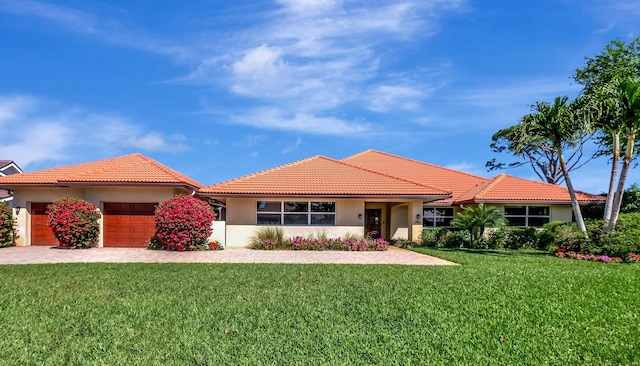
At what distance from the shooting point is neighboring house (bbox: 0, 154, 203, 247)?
19.1 meters

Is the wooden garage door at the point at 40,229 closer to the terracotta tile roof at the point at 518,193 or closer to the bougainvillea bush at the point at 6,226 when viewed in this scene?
the bougainvillea bush at the point at 6,226

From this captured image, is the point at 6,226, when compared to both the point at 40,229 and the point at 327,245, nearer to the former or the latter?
the point at 40,229

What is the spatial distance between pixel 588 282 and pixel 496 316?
531cm

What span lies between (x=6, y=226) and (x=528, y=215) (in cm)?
2907

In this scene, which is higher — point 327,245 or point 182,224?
point 182,224

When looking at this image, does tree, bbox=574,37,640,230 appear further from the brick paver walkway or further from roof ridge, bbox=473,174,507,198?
the brick paver walkway

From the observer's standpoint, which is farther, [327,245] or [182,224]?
[327,245]

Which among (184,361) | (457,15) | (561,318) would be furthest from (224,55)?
(561,318)

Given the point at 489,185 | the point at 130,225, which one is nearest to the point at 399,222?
the point at 489,185

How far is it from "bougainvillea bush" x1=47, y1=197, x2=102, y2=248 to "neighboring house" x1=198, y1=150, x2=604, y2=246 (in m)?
5.44

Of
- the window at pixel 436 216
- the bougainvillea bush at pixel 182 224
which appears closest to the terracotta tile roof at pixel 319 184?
the bougainvillea bush at pixel 182 224

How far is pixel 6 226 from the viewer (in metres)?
19.9

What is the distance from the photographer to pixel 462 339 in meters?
5.40

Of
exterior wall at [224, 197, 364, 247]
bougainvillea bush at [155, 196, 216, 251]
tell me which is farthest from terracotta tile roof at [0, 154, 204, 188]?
exterior wall at [224, 197, 364, 247]
